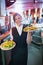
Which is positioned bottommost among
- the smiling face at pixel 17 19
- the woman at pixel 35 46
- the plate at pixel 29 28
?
the woman at pixel 35 46

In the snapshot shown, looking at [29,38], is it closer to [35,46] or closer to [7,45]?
[35,46]

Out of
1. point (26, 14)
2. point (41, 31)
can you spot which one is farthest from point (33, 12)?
point (41, 31)

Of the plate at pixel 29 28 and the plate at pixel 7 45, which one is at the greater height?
the plate at pixel 29 28

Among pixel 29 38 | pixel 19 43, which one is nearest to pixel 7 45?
pixel 19 43

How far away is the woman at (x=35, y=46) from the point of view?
4.91 ft

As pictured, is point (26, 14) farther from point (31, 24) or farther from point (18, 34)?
point (18, 34)

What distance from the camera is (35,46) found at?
151 centimetres

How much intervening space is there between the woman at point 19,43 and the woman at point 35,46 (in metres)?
0.05

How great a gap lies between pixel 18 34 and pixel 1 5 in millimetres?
328

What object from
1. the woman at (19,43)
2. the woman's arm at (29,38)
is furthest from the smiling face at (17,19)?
the woman's arm at (29,38)

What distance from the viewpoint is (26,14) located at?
4.76ft

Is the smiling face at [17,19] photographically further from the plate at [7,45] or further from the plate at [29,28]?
the plate at [7,45]

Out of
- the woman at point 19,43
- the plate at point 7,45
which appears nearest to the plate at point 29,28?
the woman at point 19,43

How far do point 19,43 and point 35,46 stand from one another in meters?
0.17
